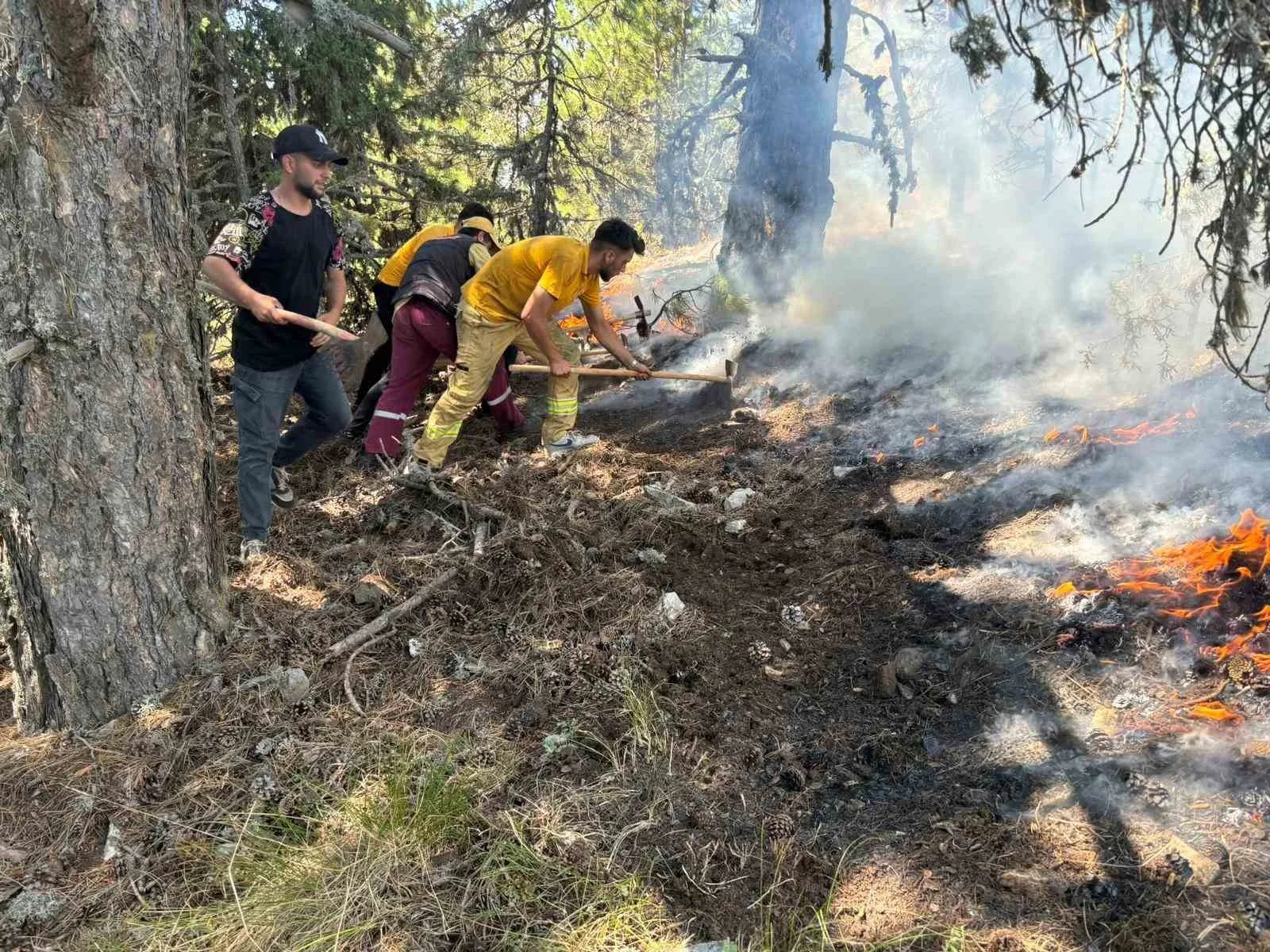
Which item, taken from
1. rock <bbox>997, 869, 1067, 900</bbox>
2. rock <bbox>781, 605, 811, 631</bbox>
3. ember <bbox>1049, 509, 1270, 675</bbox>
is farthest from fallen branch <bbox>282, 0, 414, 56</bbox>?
rock <bbox>997, 869, 1067, 900</bbox>

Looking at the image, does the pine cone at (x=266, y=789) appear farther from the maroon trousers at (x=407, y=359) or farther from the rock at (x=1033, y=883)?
the maroon trousers at (x=407, y=359)

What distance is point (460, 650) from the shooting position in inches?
128

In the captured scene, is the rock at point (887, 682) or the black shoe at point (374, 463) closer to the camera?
the rock at point (887, 682)

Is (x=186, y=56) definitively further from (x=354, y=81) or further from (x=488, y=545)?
(x=354, y=81)

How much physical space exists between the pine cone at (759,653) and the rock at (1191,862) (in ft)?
4.79

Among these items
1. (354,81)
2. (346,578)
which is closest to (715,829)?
(346,578)

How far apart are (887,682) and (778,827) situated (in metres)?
0.87

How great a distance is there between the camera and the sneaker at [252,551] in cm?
373

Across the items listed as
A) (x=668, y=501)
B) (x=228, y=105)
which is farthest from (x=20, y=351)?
(x=228, y=105)

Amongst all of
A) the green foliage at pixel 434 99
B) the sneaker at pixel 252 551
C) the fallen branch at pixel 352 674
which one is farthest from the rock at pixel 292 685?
the green foliage at pixel 434 99

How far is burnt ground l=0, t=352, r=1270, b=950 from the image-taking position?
85.0 inches

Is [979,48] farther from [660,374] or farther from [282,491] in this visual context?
[282,491]

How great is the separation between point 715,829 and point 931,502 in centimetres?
279

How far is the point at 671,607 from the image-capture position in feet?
11.4
